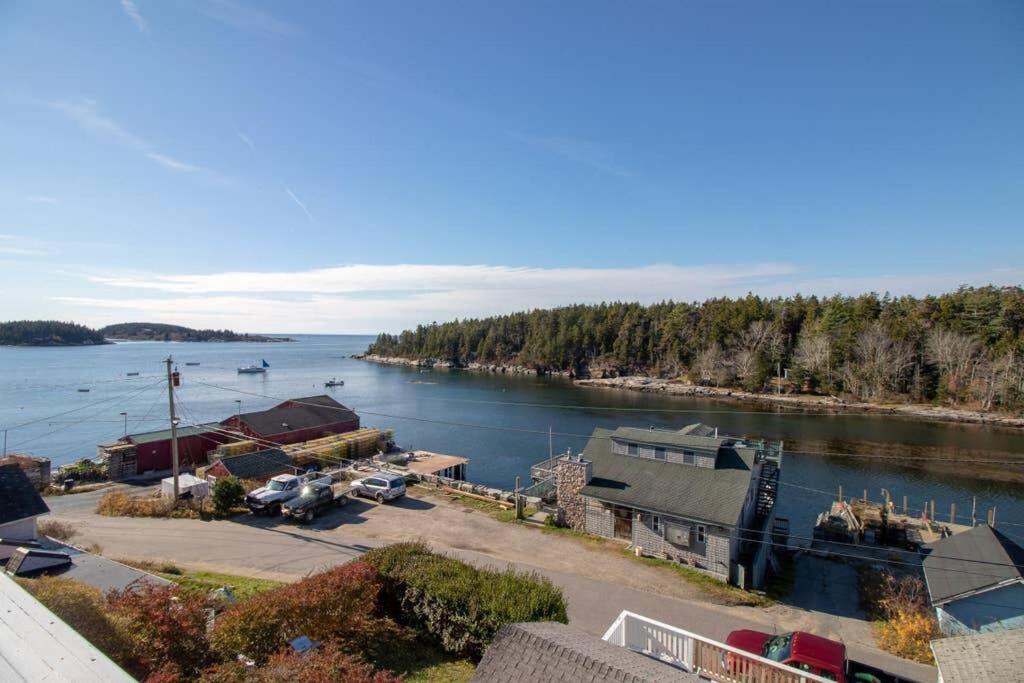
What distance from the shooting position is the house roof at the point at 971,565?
14.7m

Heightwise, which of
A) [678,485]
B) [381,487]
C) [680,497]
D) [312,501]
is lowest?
[381,487]

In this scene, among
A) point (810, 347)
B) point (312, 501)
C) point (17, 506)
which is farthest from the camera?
point (810, 347)

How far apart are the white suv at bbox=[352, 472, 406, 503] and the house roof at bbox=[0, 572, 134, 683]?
80.7 feet

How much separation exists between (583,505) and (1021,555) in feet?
48.0

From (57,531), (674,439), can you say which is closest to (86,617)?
(57,531)

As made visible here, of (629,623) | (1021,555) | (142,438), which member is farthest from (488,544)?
(142,438)

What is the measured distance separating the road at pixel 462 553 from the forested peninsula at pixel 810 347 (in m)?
67.1

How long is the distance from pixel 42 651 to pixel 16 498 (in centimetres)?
2246

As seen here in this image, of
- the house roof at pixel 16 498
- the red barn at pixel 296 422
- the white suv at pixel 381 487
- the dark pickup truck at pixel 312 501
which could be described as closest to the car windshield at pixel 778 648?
the white suv at pixel 381 487

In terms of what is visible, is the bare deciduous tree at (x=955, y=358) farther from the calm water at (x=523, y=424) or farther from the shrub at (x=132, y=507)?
the shrub at (x=132, y=507)

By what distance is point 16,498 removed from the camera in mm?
17344

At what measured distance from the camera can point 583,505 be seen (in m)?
22.1

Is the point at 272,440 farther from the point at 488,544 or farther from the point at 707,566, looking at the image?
the point at 707,566

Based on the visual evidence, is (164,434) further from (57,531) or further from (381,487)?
(381,487)
